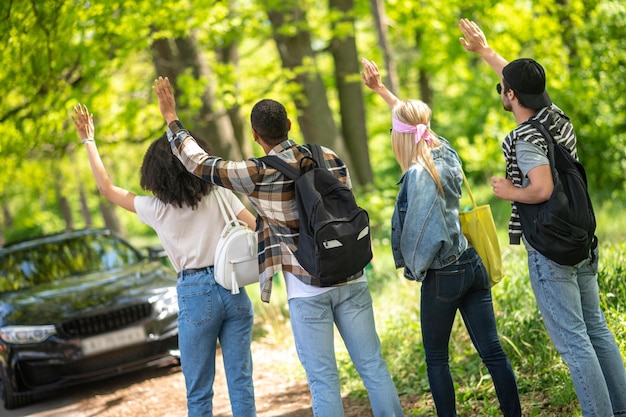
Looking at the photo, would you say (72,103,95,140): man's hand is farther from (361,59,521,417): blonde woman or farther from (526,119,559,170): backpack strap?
(526,119,559,170): backpack strap

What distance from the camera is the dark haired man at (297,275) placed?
3.92 m

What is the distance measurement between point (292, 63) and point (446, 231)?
10445mm

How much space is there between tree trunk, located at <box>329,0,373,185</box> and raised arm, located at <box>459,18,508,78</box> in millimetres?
11184

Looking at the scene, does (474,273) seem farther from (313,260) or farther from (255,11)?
(255,11)

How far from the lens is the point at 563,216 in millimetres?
3816

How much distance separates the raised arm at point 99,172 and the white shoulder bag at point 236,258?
23.7 inches

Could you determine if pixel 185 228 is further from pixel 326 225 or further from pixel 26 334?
pixel 26 334

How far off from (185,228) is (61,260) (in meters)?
4.74

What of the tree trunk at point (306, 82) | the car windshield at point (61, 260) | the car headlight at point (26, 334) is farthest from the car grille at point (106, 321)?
the tree trunk at point (306, 82)

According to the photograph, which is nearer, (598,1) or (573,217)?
(573,217)

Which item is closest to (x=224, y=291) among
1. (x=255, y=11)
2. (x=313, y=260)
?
(x=313, y=260)

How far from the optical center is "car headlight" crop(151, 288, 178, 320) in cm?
745

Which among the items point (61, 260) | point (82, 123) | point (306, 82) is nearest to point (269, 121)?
point (82, 123)

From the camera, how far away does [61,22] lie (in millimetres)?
8367
